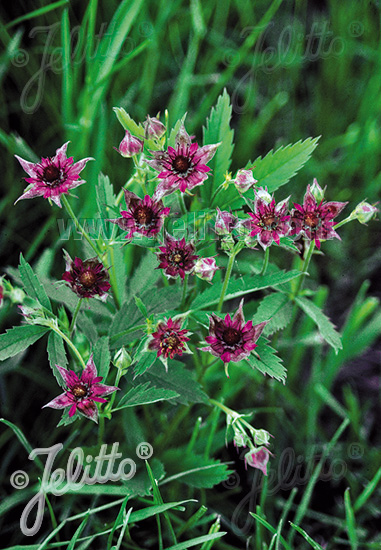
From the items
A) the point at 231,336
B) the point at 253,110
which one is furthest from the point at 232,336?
the point at 253,110

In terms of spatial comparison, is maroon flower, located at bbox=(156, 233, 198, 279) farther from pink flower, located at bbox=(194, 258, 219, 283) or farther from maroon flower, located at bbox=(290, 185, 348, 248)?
maroon flower, located at bbox=(290, 185, 348, 248)

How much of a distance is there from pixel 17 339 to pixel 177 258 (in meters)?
0.31

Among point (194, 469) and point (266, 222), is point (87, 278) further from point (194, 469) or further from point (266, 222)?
point (194, 469)

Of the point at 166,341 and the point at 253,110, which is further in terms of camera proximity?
the point at 253,110

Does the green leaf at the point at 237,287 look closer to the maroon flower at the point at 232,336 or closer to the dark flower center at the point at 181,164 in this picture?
the maroon flower at the point at 232,336

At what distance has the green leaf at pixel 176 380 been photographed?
3.38 ft

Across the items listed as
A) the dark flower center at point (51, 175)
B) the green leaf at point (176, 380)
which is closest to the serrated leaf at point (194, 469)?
the green leaf at point (176, 380)

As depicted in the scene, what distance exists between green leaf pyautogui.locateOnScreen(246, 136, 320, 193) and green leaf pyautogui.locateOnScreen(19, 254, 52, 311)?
46 cm

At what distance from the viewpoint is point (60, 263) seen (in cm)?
163

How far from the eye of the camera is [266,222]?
89 centimetres

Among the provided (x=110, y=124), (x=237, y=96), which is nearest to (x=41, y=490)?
(x=110, y=124)

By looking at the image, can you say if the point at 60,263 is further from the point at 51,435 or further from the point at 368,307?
the point at 368,307

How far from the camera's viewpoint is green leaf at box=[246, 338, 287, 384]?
2.97 feet

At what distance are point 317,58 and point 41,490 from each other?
1.89 meters
